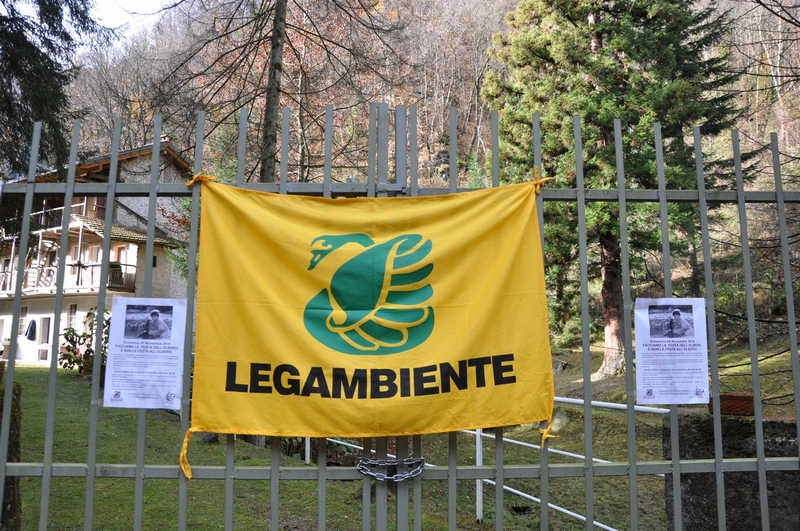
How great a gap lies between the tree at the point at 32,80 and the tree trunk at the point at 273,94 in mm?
4196

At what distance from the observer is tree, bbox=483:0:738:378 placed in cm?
1420

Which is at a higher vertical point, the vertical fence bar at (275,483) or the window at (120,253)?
the window at (120,253)

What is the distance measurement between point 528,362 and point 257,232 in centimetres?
173

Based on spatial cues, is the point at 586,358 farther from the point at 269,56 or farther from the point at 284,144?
the point at 269,56

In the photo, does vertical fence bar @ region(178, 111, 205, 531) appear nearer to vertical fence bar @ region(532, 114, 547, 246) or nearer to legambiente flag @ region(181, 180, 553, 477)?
legambiente flag @ region(181, 180, 553, 477)

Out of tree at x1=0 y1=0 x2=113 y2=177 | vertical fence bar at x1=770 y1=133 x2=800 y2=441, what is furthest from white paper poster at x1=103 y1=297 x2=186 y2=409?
tree at x1=0 y1=0 x2=113 y2=177

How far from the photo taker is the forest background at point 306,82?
867 centimetres

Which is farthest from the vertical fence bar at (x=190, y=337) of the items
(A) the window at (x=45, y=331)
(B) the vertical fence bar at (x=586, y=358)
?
(A) the window at (x=45, y=331)

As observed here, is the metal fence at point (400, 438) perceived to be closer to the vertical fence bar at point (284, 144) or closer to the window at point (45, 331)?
the vertical fence bar at point (284, 144)

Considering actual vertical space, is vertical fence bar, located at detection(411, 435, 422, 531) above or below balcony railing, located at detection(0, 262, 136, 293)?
below

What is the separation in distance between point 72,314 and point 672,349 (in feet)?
101

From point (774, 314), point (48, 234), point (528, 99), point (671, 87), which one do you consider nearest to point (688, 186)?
point (671, 87)

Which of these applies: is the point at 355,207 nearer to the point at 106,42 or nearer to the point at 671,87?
the point at 106,42

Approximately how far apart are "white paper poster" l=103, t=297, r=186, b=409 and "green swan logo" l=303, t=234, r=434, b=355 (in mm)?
764
